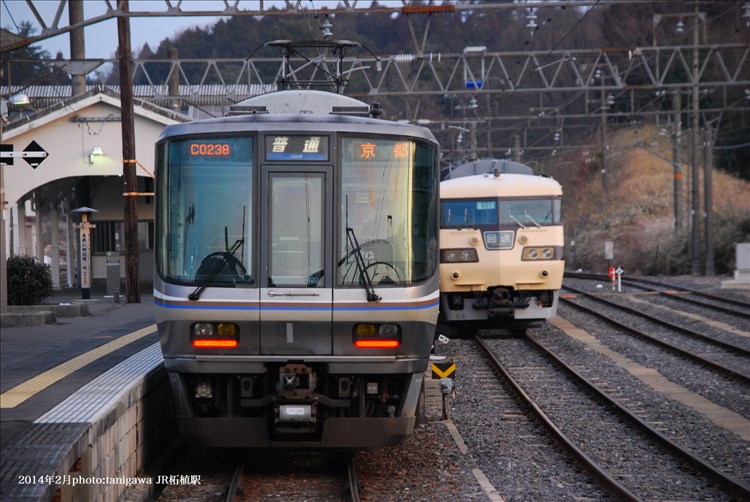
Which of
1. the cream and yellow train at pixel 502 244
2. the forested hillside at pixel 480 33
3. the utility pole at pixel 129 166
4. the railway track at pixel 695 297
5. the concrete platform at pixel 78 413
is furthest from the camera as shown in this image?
the forested hillside at pixel 480 33

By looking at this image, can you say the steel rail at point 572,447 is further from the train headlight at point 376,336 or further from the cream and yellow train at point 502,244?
the cream and yellow train at point 502,244

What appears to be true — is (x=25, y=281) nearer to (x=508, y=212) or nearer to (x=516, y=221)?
(x=508, y=212)

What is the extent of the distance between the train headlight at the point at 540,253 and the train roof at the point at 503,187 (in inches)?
39.7

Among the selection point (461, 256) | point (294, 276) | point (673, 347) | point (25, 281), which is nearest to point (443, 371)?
point (294, 276)

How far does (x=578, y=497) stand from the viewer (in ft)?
28.5

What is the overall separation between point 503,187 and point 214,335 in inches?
446

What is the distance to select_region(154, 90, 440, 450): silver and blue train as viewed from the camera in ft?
28.6

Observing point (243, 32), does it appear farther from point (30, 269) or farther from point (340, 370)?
point (340, 370)

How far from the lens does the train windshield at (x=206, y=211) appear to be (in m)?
8.84

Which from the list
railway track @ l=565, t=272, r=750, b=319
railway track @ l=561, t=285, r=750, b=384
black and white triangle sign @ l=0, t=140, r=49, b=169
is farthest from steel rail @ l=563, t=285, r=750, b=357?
black and white triangle sign @ l=0, t=140, r=49, b=169

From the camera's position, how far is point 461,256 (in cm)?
1925

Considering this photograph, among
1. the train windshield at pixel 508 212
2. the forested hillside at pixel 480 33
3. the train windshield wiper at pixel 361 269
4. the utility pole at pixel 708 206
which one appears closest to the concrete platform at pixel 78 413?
the train windshield wiper at pixel 361 269

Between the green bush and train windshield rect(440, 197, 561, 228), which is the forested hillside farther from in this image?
the green bush

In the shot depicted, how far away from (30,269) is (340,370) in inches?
490
